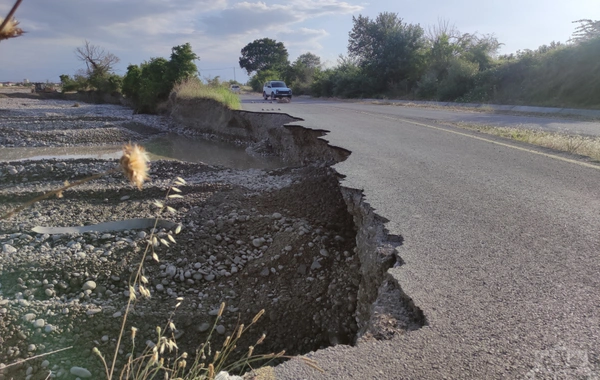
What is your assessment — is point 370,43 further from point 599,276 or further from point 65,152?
point 599,276

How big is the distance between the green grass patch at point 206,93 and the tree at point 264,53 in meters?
60.8

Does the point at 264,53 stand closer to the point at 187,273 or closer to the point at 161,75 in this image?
the point at 161,75

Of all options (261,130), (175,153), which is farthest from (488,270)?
(175,153)

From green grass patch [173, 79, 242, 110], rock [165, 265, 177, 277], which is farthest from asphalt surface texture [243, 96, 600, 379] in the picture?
green grass patch [173, 79, 242, 110]

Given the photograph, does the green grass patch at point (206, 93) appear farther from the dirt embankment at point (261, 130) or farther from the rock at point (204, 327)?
the rock at point (204, 327)

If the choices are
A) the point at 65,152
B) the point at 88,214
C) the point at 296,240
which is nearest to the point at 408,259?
the point at 296,240

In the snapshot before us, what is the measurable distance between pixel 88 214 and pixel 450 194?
566 cm

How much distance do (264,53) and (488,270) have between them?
287 feet

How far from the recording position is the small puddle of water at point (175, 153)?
13406 mm

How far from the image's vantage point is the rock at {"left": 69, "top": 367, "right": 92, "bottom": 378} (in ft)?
11.4

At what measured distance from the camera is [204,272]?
5117mm

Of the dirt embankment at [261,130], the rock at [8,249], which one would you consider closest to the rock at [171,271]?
the rock at [8,249]

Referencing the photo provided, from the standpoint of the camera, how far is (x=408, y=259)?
3.24 metres

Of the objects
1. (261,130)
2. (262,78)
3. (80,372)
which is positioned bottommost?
(80,372)
